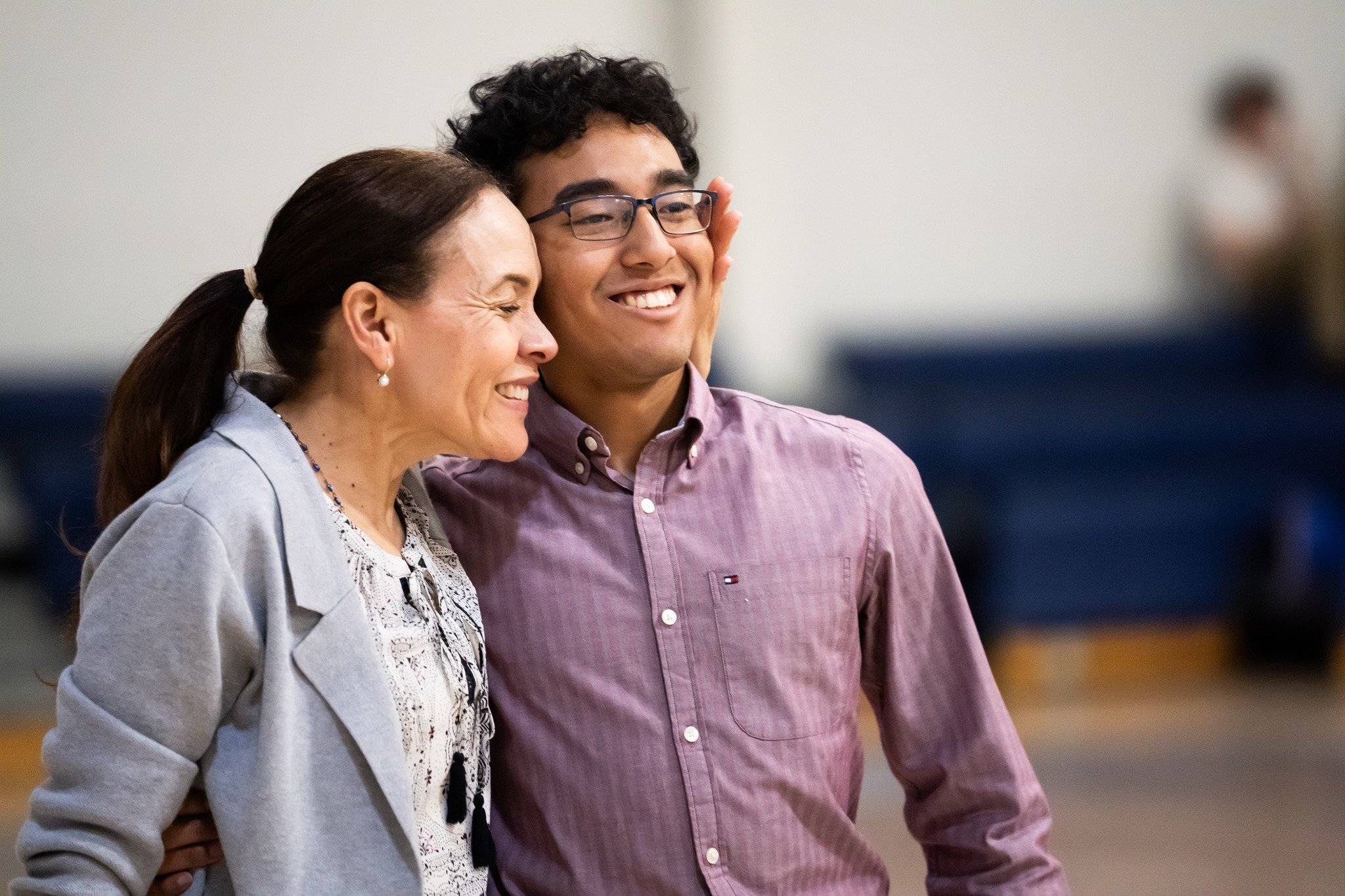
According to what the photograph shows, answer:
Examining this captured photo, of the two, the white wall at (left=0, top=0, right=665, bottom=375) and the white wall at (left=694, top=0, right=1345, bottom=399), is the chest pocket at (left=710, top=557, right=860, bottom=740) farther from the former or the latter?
the white wall at (left=694, top=0, right=1345, bottom=399)

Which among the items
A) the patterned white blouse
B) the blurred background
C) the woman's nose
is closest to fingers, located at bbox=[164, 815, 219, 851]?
the patterned white blouse

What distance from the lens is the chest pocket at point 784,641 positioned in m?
1.71

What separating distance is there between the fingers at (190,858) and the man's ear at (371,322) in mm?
566

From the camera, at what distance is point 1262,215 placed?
6.25 m

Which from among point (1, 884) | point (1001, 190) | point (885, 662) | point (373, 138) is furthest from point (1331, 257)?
point (1, 884)

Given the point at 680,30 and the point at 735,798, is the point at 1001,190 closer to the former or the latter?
the point at 680,30

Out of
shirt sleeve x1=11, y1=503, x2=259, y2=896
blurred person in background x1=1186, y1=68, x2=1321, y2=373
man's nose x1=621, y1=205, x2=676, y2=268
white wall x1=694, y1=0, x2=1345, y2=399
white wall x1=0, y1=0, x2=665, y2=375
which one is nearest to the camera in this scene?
shirt sleeve x1=11, y1=503, x2=259, y2=896

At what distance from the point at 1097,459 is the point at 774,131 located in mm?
2006

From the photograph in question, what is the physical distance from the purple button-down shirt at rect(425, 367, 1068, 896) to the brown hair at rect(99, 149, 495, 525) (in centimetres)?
34

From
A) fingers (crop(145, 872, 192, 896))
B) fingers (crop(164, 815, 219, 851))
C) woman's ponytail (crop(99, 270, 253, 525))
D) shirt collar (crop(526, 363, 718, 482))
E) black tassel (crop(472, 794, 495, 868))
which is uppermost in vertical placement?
woman's ponytail (crop(99, 270, 253, 525))

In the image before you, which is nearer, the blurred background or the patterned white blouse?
the patterned white blouse

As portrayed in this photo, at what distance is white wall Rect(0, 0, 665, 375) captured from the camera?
5.38m

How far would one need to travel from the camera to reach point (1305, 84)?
662 cm

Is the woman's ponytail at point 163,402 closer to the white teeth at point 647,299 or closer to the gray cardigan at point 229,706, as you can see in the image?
the gray cardigan at point 229,706
